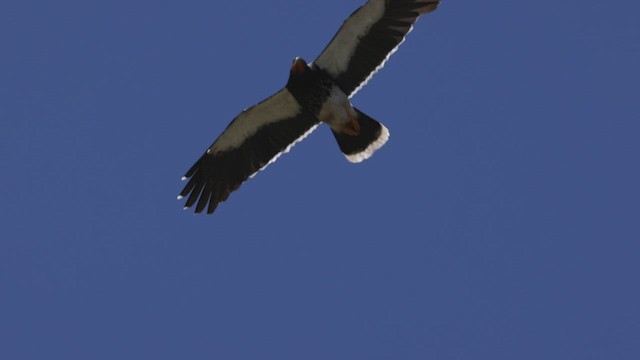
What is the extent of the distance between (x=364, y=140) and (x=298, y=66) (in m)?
1.32

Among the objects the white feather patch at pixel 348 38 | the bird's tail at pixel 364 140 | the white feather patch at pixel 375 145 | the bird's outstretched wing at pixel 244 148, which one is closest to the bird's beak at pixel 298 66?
the white feather patch at pixel 348 38

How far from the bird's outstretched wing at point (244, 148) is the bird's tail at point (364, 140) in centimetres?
43

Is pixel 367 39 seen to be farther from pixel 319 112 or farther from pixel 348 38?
pixel 319 112

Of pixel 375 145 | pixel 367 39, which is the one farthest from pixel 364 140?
pixel 367 39

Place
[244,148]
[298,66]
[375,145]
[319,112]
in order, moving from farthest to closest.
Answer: [244,148] < [375,145] < [319,112] < [298,66]

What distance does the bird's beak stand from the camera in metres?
14.7

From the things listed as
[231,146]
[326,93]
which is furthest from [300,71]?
[231,146]

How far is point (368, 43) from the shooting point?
1477 cm

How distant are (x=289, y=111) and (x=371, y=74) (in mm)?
1113

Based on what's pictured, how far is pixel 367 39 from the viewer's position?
580 inches

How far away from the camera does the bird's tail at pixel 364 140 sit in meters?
15.3

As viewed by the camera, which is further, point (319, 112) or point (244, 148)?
point (244, 148)

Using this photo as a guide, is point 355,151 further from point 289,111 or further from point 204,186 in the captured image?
point 204,186

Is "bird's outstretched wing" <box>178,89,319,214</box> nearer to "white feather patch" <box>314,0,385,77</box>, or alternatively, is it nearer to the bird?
the bird
